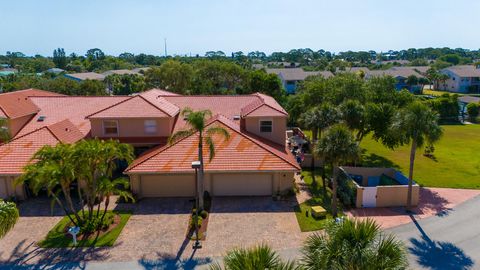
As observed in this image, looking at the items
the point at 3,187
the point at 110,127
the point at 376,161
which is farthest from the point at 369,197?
the point at 3,187

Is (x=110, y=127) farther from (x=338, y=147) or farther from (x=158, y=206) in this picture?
(x=338, y=147)

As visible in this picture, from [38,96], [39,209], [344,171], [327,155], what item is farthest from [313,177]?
[38,96]

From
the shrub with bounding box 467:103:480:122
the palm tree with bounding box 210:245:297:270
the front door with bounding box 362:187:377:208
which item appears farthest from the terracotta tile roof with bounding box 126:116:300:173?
the shrub with bounding box 467:103:480:122

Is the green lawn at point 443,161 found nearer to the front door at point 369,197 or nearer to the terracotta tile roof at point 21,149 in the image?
the front door at point 369,197

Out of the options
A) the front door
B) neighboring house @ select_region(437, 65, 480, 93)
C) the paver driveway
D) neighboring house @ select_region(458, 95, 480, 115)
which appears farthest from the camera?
neighboring house @ select_region(437, 65, 480, 93)

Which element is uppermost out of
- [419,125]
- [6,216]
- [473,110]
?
[419,125]

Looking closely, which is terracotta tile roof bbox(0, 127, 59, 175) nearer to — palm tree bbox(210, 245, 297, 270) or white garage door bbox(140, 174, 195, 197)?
white garage door bbox(140, 174, 195, 197)
